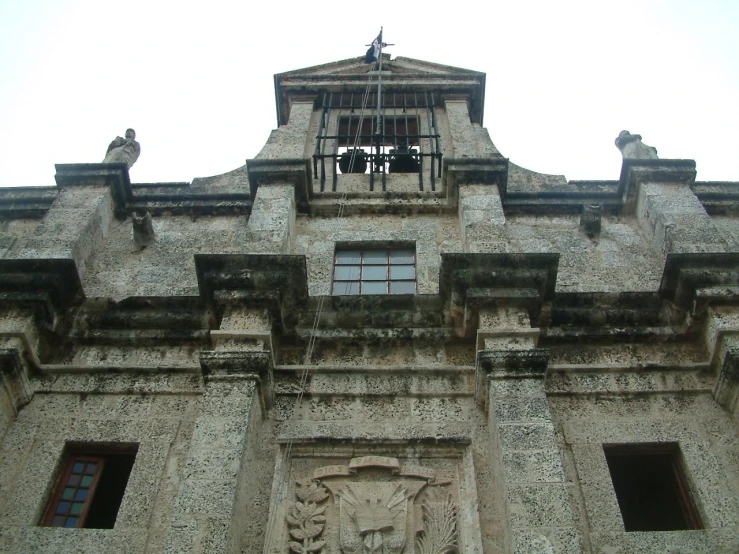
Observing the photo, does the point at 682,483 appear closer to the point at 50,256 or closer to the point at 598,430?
the point at 598,430

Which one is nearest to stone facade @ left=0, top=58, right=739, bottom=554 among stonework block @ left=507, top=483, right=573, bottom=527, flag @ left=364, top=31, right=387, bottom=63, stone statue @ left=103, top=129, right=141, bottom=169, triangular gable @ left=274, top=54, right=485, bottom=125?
stonework block @ left=507, top=483, right=573, bottom=527

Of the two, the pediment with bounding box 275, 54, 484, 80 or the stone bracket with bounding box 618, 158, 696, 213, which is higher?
the pediment with bounding box 275, 54, 484, 80

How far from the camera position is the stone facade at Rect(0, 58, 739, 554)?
719 cm

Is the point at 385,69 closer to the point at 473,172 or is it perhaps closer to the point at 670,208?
the point at 473,172

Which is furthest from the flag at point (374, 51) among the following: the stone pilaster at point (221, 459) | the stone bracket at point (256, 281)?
the stone pilaster at point (221, 459)

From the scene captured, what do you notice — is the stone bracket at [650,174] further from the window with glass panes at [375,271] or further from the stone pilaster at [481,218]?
the window with glass panes at [375,271]

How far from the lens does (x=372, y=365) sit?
873cm

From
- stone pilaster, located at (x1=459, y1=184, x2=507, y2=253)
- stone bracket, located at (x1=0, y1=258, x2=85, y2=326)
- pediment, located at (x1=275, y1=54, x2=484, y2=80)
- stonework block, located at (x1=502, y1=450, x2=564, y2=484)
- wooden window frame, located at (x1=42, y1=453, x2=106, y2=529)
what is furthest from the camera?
pediment, located at (x1=275, y1=54, x2=484, y2=80)

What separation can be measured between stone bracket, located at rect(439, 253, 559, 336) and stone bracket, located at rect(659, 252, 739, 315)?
151 cm

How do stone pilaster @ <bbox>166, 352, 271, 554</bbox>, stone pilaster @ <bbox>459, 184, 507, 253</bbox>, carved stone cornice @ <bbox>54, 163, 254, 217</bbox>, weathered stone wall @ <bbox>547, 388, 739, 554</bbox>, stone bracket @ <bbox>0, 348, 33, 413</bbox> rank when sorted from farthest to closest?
carved stone cornice @ <bbox>54, 163, 254, 217</bbox> < stone pilaster @ <bbox>459, 184, 507, 253</bbox> < stone bracket @ <bbox>0, 348, 33, 413</bbox> < weathered stone wall @ <bbox>547, 388, 739, 554</bbox> < stone pilaster @ <bbox>166, 352, 271, 554</bbox>

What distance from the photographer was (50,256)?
32.6 ft

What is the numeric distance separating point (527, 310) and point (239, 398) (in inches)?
133

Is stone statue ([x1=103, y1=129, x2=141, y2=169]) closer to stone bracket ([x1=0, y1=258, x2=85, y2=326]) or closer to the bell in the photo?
stone bracket ([x1=0, y1=258, x2=85, y2=326])

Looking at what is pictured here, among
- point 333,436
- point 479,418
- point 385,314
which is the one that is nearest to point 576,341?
point 479,418
